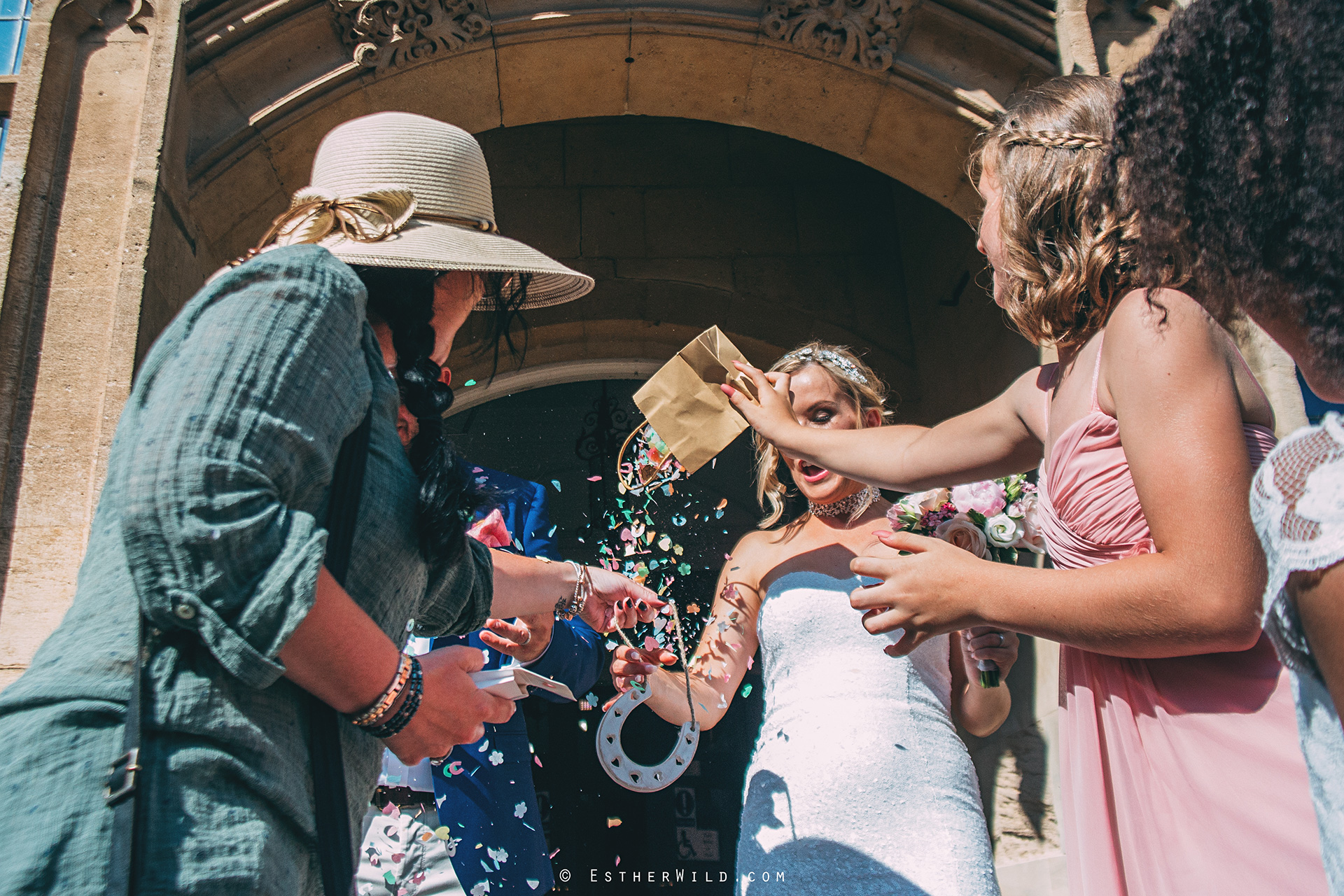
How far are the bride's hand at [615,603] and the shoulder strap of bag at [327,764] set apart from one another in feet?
3.34

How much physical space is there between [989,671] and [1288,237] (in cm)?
150

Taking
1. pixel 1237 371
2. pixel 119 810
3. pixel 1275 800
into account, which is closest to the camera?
pixel 119 810

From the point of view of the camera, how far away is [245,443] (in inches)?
40.1

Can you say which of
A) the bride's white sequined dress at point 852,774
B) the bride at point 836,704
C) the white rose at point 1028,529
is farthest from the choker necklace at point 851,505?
the white rose at point 1028,529

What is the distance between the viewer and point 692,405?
106 inches

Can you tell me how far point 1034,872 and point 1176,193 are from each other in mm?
2918

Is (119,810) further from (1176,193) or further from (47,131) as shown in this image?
(47,131)

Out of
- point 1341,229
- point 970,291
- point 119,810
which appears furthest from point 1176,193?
point 970,291

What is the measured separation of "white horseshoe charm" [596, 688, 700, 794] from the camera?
2482 millimetres

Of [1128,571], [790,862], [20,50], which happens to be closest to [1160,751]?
[1128,571]

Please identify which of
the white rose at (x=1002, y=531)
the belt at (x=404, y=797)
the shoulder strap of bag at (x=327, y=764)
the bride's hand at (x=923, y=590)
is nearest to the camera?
the shoulder strap of bag at (x=327, y=764)

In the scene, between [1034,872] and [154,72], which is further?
[1034,872]

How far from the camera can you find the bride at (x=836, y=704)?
2.25m

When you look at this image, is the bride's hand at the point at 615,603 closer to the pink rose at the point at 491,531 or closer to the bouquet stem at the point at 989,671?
the pink rose at the point at 491,531
